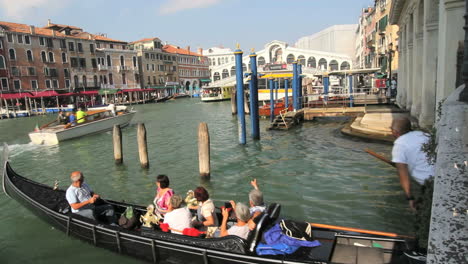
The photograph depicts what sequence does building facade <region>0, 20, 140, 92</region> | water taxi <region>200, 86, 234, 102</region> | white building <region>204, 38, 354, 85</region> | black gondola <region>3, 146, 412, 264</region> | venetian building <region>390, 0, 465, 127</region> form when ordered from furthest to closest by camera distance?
1. white building <region>204, 38, 354, 85</region>
2. water taxi <region>200, 86, 234, 102</region>
3. building facade <region>0, 20, 140, 92</region>
4. venetian building <region>390, 0, 465, 127</region>
5. black gondola <region>3, 146, 412, 264</region>

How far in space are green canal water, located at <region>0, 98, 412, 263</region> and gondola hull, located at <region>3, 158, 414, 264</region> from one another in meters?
0.24

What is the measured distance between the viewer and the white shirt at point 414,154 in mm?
3222

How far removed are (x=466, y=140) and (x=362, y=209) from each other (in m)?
4.94

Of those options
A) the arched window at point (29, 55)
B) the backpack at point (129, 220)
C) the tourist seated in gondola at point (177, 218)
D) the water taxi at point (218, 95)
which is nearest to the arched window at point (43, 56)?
the arched window at point (29, 55)

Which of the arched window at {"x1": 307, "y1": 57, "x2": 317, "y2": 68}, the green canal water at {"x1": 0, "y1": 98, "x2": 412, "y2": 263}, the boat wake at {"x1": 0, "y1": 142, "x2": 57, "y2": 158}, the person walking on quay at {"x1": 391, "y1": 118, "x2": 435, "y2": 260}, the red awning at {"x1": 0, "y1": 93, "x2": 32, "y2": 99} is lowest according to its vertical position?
the green canal water at {"x1": 0, "y1": 98, "x2": 412, "y2": 263}

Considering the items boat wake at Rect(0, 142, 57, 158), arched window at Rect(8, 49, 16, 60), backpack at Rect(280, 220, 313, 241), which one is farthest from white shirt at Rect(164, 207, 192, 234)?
arched window at Rect(8, 49, 16, 60)

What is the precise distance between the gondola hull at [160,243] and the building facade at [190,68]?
58533 mm

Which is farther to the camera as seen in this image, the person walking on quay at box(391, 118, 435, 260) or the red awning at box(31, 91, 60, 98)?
the red awning at box(31, 91, 60, 98)

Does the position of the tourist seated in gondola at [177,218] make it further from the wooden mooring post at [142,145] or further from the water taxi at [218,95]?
the water taxi at [218,95]

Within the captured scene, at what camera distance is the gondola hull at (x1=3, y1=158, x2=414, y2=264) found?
149 inches

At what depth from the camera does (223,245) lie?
4012mm

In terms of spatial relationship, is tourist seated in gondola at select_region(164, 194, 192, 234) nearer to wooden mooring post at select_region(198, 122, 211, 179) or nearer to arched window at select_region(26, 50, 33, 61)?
wooden mooring post at select_region(198, 122, 211, 179)

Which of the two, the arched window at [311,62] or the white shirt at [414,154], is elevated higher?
the arched window at [311,62]

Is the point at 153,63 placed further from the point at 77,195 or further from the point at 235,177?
the point at 77,195
